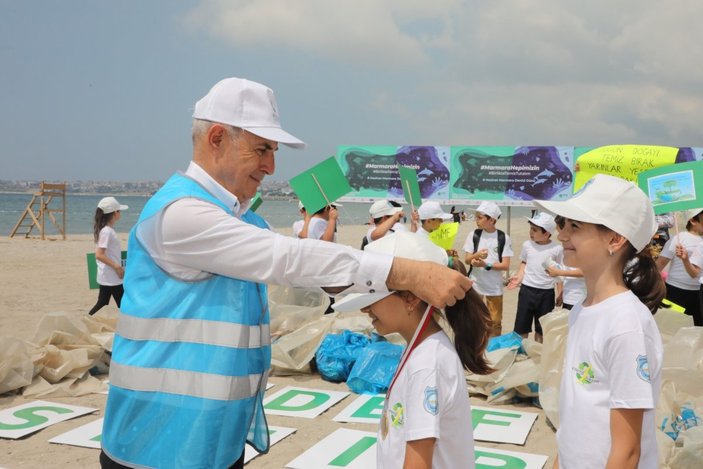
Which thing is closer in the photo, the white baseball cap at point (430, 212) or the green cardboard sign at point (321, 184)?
the green cardboard sign at point (321, 184)

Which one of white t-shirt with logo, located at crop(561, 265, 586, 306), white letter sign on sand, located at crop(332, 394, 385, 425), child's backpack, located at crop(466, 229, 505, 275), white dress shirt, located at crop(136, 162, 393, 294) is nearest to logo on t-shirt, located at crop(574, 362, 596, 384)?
white dress shirt, located at crop(136, 162, 393, 294)

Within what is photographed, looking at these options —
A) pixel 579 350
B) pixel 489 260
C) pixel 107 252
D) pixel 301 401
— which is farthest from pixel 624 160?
pixel 107 252

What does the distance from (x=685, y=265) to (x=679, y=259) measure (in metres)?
0.26

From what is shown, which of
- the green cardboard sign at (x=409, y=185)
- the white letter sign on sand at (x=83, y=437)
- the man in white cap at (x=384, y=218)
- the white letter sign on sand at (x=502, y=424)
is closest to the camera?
the white letter sign on sand at (x=83, y=437)

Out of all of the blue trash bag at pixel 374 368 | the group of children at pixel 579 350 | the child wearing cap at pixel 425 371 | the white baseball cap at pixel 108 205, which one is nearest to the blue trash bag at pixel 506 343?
the blue trash bag at pixel 374 368

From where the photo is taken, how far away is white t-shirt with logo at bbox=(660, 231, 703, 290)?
6281 mm

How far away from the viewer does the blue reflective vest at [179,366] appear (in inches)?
73.4

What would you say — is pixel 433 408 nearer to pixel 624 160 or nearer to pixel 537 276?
pixel 537 276

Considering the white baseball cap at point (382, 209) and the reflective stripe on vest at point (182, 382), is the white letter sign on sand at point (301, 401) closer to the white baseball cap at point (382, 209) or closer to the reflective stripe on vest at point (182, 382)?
the white baseball cap at point (382, 209)

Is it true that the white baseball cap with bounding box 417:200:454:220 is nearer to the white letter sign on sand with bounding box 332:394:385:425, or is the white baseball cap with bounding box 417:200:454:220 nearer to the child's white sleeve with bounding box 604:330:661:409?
the white letter sign on sand with bounding box 332:394:385:425

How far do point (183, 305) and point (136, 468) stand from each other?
543 millimetres

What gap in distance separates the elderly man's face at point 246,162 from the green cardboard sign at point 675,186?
149 inches

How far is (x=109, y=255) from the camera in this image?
24.2 feet

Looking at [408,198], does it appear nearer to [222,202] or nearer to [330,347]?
[330,347]
